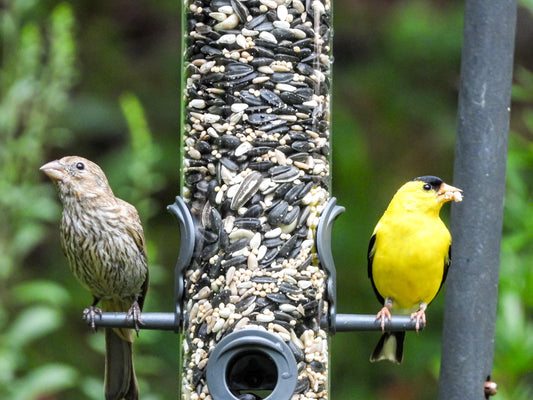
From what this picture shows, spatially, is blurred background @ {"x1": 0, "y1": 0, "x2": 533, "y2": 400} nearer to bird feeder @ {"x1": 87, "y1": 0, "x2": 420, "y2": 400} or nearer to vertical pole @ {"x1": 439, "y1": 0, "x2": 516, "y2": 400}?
bird feeder @ {"x1": 87, "y1": 0, "x2": 420, "y2": 400}

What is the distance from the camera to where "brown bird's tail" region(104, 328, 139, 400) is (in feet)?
14.9

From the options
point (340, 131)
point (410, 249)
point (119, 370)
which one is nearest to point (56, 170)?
point (119, 370)

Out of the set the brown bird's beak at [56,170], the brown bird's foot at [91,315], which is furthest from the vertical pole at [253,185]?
the brown bird's beak at [56,170]

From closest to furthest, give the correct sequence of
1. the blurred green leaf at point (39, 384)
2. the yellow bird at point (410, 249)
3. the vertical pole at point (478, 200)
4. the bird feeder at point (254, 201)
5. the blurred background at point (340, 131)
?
the vertical pole at point (478, 200) → the bird feeder at point (254, 201) → the blurred green leaf at point (39, 384) → the yellow bird at point (410, 249) → the blurred background at point (340, 131)

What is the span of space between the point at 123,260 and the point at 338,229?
2.32 metres

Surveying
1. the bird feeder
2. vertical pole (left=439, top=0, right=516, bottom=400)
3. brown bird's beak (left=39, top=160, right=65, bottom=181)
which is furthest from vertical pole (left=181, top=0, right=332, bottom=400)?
brown bird's beak (left=39, top=160, right=65, bottom=181)

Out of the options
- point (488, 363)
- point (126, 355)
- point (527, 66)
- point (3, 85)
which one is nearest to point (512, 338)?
point (488, 363)

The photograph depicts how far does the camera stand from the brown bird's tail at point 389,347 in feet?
16.5

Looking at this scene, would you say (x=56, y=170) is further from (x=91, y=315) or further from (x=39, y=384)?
(x=39, y=384)

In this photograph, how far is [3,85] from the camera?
4.89m

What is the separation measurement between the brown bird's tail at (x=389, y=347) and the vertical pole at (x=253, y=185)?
1015 mm

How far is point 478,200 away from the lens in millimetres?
3668

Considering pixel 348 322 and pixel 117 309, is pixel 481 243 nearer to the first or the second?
pixel 348 322

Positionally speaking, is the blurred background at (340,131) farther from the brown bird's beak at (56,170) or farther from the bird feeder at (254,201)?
the bird feeder at (254,201)
